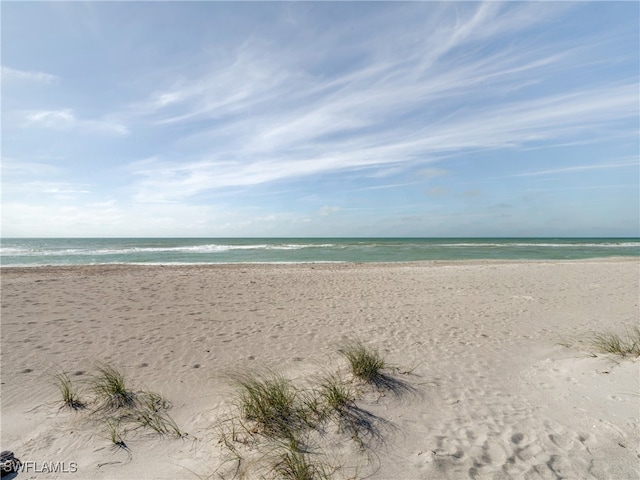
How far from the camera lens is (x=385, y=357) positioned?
547 cm

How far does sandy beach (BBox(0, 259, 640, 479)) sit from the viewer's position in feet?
9.57

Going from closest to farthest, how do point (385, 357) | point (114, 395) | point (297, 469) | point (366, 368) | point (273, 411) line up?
1. point (297, 469)
2. point (273, 411)
3. point (114, 395)
4. point (366, 368)
5. point (385, 357)

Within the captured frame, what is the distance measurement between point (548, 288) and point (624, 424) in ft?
33.0

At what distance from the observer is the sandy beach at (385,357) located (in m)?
2.92

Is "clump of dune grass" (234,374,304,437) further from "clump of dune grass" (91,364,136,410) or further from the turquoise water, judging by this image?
the turquoise water

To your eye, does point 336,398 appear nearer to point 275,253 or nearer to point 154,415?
point 154,415

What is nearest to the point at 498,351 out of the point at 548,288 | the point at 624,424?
the point at 624,424

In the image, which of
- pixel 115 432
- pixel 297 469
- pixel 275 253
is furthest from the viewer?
pixel 275 253

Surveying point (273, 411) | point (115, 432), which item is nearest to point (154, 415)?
point (115, 432)

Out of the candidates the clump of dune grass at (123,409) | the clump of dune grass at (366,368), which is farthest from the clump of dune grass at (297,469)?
the clump of dune grass at (366,368)

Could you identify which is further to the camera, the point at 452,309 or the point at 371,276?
the point at 371,276

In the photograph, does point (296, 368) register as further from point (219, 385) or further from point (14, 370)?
point (14, 370)

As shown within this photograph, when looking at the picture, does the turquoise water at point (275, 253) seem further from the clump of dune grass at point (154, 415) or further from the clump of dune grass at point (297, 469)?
the clump of dune grass at point (297, 469)

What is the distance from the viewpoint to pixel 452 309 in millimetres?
8883
